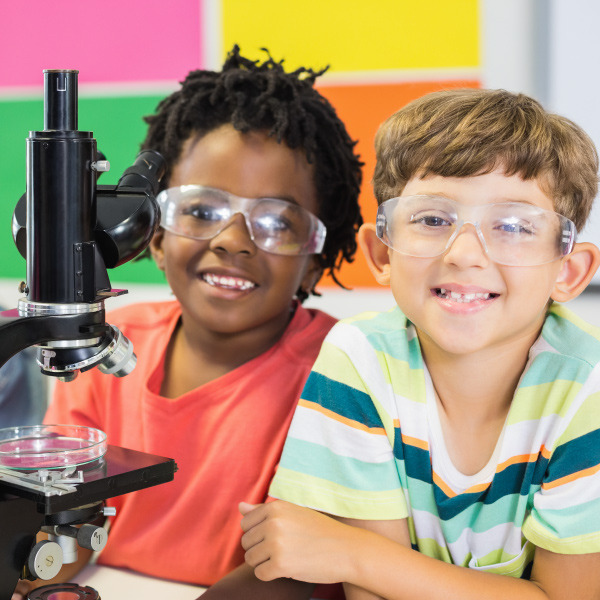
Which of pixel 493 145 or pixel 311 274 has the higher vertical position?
pixel 493 145

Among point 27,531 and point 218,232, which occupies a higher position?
point 218,232

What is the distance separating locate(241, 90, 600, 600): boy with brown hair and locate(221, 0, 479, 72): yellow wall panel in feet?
2.56

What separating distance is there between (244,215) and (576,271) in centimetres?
52

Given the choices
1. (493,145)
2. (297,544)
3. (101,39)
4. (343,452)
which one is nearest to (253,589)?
(297,544)

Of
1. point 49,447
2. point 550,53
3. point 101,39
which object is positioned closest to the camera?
point 49,447

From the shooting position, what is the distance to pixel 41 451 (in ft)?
3.20

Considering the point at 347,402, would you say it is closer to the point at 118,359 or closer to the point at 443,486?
the point at 443,486

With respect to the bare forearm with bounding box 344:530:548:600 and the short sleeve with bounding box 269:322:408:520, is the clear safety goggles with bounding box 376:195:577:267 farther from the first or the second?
the bare forearm with bounding box 344:530:548:600

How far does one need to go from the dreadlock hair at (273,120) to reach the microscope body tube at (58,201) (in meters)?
0.59

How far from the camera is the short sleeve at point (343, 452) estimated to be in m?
1.17

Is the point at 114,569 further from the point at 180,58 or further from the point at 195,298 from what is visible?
the point at 180,58

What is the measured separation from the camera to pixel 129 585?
4.21 feet

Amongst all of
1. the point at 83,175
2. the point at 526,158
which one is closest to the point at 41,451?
the point at 83,175

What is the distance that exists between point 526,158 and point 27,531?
0.73 m
